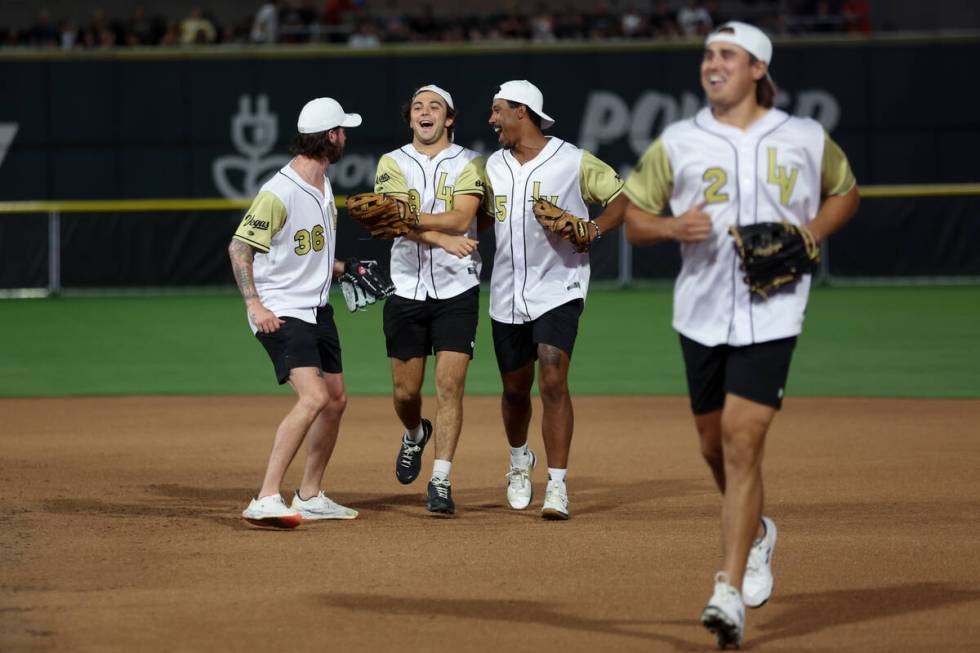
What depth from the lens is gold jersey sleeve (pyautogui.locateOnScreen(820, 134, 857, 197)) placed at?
19.7 ft

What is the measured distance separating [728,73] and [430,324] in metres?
3.46

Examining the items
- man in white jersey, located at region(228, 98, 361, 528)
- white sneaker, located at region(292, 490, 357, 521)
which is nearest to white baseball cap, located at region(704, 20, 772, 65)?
man in white jersey, located at region(228, 98, 361, 528)

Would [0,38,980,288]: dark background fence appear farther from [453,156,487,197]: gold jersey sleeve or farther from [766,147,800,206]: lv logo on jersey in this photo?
[766,147,800,206]: lv logo on jersey

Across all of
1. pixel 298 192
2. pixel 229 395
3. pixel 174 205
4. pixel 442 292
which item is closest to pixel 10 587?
pixel 298 192

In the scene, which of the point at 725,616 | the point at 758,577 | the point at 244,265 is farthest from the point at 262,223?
the point at 725,616

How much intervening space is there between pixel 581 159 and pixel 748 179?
288 cm

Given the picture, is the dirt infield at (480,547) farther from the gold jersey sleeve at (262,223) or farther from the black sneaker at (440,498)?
the gold jersey sleeve at (262,223)

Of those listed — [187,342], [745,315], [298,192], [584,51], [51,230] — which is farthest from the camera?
[584,51]

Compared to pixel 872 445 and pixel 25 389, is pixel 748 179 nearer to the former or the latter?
pixel 872 445

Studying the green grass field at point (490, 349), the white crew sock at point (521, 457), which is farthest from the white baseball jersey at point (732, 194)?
the green grass field at point (490, 349)

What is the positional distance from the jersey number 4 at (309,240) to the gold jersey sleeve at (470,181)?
890 mm

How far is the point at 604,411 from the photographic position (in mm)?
13273

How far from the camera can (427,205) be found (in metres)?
8.75

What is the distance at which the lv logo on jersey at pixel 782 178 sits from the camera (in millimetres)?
5832
